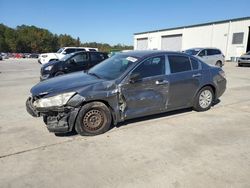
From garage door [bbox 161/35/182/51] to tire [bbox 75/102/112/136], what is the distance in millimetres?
36681

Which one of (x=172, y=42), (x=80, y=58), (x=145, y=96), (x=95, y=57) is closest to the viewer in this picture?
(x=145, y=96)

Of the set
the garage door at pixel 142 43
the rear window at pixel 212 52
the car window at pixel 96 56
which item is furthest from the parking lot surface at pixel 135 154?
the garage door at pixel 142 43

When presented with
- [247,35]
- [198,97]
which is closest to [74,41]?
[247,35]

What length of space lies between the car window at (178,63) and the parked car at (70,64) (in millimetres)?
6664

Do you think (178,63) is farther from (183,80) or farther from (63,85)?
(63,85)

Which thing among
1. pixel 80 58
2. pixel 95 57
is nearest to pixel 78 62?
pixel 80 58

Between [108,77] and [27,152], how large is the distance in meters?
2.06

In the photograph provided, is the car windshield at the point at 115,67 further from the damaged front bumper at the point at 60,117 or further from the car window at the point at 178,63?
the damaged front bumper at the point at 60,117

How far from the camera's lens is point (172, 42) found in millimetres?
40875

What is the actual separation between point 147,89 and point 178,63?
116 cm

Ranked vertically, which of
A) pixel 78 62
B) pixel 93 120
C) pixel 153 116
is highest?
pixel 78 62

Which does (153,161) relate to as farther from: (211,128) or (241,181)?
(211,128)

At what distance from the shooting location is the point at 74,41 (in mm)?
105375

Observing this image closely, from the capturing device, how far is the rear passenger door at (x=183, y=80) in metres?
5.37
